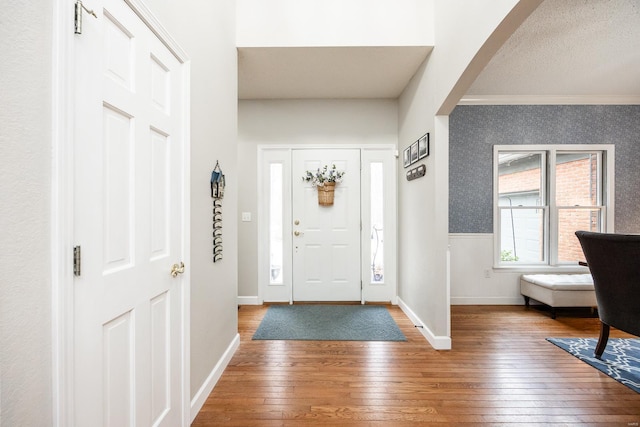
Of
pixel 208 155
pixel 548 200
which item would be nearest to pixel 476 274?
pixel 548 200

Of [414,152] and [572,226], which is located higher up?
[414,152]

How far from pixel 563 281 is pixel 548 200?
108cm

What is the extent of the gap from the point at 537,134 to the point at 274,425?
14.1ft

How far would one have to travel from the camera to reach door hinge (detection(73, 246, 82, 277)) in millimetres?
896

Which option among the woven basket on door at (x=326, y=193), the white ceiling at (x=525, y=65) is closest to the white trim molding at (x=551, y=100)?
the white ceiling at (x=525, y=65)

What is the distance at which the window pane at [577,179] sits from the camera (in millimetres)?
3854

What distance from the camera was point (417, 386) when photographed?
6.53ft

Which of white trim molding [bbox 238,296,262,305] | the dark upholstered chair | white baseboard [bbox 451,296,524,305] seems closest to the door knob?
white trim molding [bbox 238,296,262,305]

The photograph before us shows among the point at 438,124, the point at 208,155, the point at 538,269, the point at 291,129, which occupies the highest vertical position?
the point at 291,129

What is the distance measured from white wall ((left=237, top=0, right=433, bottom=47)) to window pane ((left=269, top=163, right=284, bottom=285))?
1.54m

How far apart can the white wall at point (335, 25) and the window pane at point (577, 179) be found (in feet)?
9.03

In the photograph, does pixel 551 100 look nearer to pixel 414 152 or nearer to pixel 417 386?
pixel 414 152

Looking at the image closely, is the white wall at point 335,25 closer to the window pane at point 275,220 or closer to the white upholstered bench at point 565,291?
the window pane at point 275,220

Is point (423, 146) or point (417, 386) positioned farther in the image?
point (423, 146)
